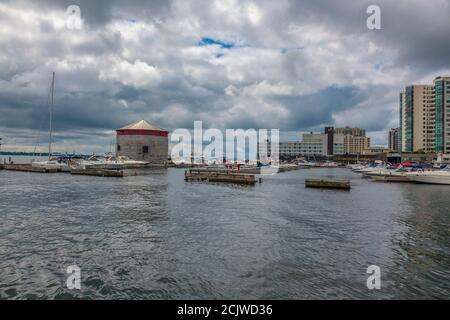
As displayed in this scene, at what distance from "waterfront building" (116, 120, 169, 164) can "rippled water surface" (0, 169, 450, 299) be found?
10300 cm

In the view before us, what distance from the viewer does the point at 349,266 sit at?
1345cm

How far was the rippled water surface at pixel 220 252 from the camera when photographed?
1116 centimetres

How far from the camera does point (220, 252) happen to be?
15.1 m

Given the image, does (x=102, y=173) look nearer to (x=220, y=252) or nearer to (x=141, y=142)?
(x=141, y=142)

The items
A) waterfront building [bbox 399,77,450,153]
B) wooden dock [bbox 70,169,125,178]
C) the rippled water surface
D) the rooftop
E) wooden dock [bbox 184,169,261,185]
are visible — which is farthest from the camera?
waterfront building [bbox 399,77,450,153]

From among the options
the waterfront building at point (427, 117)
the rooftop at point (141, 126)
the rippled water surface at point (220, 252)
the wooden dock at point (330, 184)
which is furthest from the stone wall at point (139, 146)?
the waterfront building at point (427, 117)

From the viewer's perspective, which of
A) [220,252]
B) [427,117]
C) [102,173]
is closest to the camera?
[220,252]

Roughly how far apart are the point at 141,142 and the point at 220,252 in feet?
392

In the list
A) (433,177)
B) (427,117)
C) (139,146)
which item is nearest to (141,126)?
(139,146)

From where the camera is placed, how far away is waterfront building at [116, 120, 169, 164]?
12812cm

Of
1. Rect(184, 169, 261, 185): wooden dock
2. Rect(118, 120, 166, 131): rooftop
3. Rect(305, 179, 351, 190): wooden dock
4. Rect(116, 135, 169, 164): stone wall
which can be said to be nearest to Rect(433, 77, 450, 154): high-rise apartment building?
Rect(305, 179, 351, 190): wooden dock

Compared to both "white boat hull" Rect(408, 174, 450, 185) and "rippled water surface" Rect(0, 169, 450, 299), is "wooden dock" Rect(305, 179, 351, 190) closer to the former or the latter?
"white boat hull" Rect(408, 174, 450, 185)
